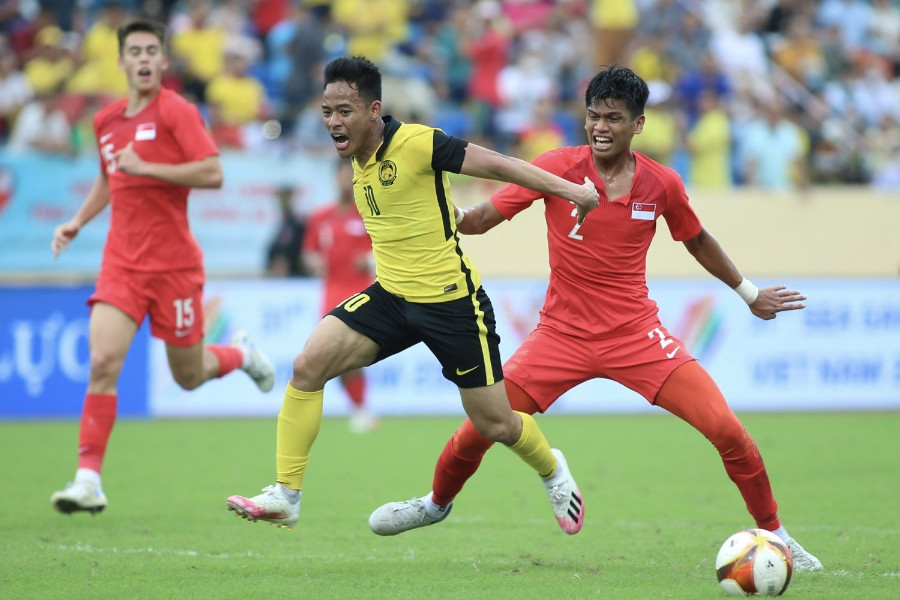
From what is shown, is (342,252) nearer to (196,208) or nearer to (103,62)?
(196,208)

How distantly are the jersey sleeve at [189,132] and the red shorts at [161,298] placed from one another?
82 centimetres

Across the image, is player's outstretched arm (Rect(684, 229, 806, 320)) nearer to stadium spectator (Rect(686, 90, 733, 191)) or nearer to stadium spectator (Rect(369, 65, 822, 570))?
stadium spectator (Rect(369, 65, 822, 570))

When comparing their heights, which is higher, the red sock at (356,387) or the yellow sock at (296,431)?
the yellow sock at (296,431)

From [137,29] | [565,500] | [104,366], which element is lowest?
[565,500]

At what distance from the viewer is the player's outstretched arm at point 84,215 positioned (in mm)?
8242

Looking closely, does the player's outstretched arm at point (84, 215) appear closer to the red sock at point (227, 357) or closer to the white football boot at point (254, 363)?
the red sock at point (227, 357)

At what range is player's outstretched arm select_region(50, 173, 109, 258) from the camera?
8.24m

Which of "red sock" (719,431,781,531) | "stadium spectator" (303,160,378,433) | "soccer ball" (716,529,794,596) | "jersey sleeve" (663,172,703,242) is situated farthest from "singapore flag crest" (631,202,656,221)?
"stadium spectator" (303,160,378,433)

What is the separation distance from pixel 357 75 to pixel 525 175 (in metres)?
0.98

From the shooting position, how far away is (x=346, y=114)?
6.06 m

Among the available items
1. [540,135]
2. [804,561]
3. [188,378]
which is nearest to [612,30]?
[540,135]

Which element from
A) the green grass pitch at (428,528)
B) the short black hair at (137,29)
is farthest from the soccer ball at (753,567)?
the short black hair at (137,29)

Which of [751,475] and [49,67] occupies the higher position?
[49,67]

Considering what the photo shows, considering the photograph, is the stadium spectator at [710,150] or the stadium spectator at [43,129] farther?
the stadium spectator at [710,150]
